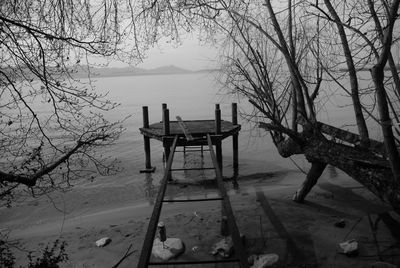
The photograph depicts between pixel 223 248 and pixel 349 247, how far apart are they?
8.26ft

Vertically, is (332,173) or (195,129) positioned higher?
(195,129)

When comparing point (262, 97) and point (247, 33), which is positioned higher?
point (247, 33)

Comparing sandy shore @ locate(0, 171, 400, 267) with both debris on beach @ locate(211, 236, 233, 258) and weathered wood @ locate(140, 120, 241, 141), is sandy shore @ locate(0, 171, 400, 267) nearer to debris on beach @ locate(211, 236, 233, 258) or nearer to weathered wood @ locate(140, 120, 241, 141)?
debris on beach @ locate(211, 236, 233, 258)

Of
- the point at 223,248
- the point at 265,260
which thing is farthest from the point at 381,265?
the point at 223,248

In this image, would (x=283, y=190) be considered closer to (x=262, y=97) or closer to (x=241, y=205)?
(x=241, y=205)

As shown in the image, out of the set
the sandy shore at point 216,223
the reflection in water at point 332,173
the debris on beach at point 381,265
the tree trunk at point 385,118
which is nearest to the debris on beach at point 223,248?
the sandy shore at point 216,223

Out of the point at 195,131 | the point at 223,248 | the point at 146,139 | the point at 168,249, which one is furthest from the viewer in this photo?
the point at 146,139

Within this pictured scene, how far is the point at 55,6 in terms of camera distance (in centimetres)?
496

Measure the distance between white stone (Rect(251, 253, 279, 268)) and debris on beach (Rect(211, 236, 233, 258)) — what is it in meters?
0.64

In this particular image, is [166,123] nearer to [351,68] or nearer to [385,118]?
[351,68]

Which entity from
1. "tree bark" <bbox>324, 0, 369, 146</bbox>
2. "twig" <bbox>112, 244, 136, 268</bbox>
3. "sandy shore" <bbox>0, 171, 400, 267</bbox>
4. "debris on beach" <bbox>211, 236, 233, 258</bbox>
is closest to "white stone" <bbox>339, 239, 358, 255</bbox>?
"sandy shore" <bbox>0, 171, 400, 267</bbox>

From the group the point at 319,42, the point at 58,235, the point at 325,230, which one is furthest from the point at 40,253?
the point at 319,42

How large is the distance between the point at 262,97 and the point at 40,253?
7.49 metres

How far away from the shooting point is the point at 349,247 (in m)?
7.10
